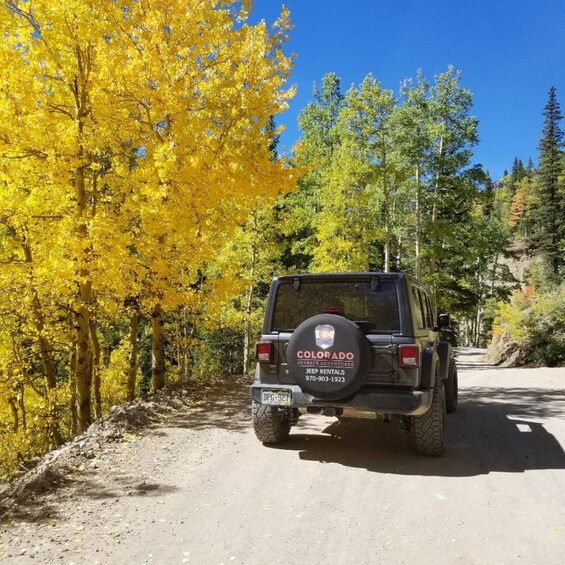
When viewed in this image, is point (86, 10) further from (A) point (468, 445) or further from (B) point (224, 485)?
(A) point (468, 445)

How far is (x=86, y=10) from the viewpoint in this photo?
7.39 meters

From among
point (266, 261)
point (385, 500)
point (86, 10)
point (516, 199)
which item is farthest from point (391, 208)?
point (516, 199)

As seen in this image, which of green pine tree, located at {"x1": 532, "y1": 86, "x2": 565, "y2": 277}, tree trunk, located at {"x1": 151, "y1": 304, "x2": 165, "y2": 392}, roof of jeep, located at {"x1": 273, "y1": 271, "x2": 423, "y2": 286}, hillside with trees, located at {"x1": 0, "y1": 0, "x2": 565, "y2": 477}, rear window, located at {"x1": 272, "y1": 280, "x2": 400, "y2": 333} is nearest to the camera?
rear window, located at {"x1": 272, "y1": 280, "x2": 400, "y2": 333}

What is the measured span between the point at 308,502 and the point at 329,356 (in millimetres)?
1513

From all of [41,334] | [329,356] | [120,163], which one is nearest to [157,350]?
[41,334]

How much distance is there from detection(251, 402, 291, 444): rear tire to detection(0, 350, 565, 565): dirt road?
18 centimetres

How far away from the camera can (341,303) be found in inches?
214

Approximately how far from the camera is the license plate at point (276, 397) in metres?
5.34

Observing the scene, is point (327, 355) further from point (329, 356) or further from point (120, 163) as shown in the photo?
point (120, 163)

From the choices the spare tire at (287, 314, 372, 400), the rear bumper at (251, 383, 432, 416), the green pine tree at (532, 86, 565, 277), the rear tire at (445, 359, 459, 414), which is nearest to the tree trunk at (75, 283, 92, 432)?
the spare tire at (287, 314, 372, 400)

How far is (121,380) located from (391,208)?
1558cm

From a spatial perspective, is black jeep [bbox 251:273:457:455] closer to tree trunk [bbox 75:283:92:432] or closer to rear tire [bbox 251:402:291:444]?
rear tire [bbox 251:402:291:444]

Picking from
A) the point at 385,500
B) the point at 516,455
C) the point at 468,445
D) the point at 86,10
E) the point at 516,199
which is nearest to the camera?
the point at 385,500

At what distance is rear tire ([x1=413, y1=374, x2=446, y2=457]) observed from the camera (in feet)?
17.0
